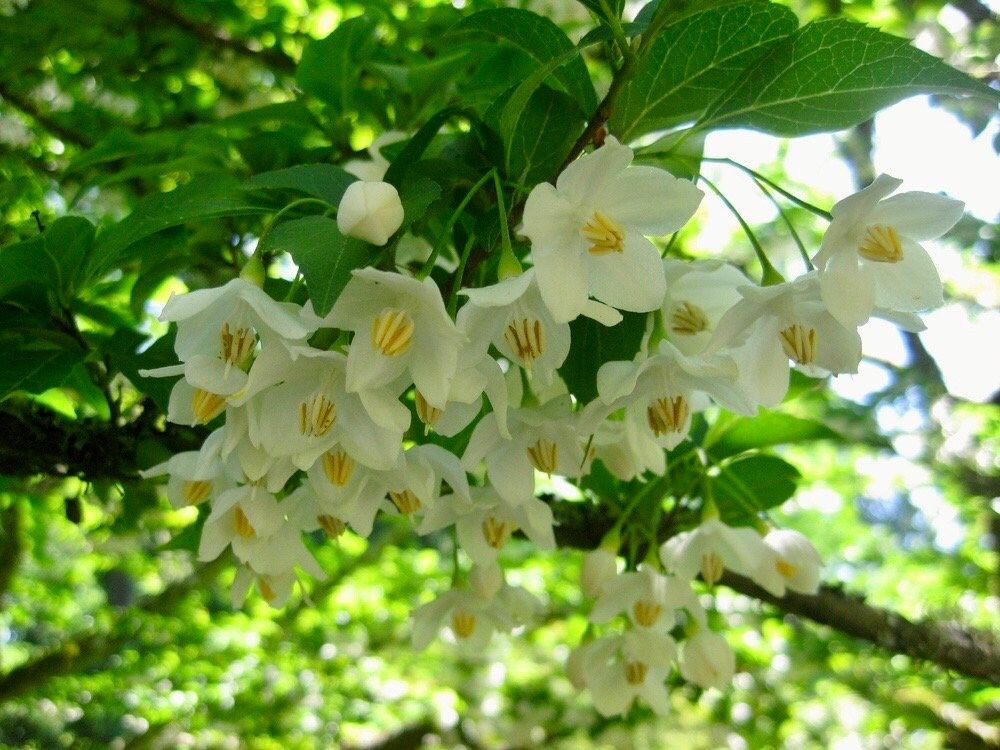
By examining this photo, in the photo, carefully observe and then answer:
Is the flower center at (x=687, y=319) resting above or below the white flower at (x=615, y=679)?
above

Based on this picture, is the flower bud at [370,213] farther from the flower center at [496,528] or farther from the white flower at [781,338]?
the flower center at [496,528]

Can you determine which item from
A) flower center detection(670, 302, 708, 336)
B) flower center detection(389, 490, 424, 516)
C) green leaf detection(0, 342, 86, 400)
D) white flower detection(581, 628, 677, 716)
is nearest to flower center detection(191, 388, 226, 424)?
flower center detection(389, 490, 424, 516)

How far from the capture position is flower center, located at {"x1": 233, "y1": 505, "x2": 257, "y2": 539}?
40.7 inches

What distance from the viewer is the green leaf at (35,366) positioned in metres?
1.17

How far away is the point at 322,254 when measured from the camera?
84 cm

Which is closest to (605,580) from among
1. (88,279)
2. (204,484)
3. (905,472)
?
(204,484)

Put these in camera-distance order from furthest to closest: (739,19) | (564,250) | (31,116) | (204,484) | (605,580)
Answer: (31,116) < (605,580) < (204,484) < (739,19) < (564,250)

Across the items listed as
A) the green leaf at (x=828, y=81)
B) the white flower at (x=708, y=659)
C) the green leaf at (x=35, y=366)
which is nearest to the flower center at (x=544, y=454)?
the green leaf at (x=828, y=81)

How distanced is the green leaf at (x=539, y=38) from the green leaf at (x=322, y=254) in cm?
32

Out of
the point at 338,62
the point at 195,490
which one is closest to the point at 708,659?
the point at 195,490

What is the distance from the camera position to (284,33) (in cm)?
246

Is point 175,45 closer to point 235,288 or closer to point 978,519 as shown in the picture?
point 235,288

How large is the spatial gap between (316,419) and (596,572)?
639mm

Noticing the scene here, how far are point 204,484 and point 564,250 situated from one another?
0.56 m
